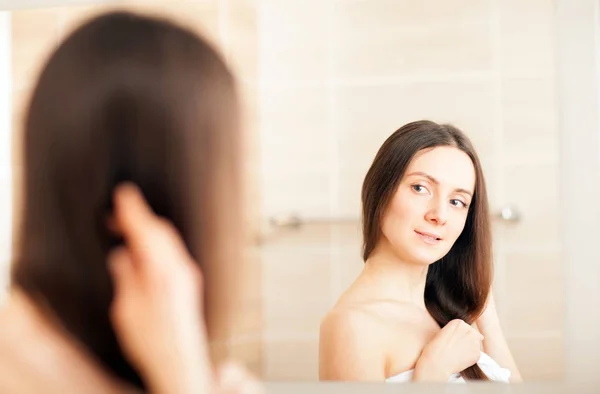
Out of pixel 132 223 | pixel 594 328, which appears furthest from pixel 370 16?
pixel 594 328

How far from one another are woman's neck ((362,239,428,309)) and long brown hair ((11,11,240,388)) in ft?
1.04

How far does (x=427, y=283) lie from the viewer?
63.4 inches

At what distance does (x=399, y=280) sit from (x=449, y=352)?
0.54ft

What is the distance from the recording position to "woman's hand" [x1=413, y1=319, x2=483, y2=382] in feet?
5.22

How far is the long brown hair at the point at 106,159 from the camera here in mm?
1399

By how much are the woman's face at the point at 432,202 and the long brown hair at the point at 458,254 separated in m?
0.01

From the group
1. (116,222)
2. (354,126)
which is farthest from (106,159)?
(354,126)

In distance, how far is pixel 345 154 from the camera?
5.48 feet

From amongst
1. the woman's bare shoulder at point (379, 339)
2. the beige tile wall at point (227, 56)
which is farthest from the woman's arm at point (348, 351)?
the beige tile wall at point (227, 56)

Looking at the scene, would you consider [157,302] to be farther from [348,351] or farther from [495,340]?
[495,340]

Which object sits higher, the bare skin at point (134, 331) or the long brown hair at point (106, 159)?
the long brown hair at point (106, 159)

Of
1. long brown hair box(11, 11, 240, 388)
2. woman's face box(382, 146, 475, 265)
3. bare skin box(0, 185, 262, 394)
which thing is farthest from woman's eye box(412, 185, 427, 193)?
bare skin box(0, 185, 262, 394)

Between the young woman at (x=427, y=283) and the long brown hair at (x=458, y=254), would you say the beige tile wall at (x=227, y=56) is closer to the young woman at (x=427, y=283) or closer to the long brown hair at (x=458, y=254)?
the young woman at (x=427, y=283)

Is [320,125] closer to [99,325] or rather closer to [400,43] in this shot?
[400,43]
